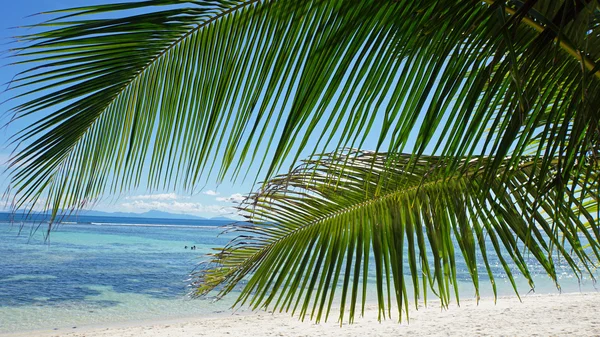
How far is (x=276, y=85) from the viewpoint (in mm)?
878

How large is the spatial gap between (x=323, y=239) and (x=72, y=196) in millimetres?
1024

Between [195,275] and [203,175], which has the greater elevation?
[203,175]

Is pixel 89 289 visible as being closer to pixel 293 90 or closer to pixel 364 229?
pixel 364 229

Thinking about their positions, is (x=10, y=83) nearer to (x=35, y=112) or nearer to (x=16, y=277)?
(x=35, y=112)

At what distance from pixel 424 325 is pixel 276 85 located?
1236 cm

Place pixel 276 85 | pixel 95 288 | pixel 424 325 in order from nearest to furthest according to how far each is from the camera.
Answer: pixel 276 85, pixel 424 325, pixel 95 288

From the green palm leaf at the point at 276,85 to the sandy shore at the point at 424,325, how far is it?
381 inches

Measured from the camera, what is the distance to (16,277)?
24625 mm

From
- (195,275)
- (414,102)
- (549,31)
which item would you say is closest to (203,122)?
(414,102)

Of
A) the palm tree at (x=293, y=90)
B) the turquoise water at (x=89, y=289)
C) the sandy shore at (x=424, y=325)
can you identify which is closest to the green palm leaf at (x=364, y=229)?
the palm tree at (x=293, y=90)

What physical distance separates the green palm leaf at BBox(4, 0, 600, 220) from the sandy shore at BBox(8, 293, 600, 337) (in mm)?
9683

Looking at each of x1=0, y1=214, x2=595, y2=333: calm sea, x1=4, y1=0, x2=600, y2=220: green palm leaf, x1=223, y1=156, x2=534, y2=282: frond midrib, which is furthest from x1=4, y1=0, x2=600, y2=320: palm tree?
x1=0, y1=214, x2=595, y2=333: calm sea

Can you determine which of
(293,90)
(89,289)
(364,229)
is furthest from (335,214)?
(89,289)

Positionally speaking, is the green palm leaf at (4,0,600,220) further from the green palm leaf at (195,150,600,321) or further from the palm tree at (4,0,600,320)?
the green palm leaf at (195,150,600,321)
